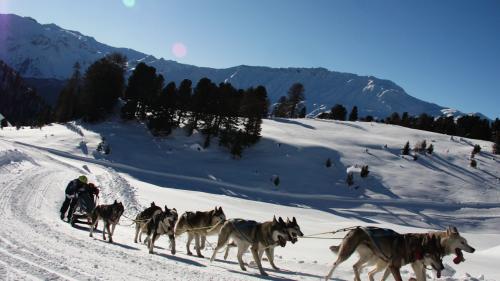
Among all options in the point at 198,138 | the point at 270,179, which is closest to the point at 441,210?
the point at 270,179

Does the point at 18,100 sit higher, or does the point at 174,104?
the point at 174,104

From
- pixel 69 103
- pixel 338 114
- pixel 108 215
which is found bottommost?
pixel 69 103

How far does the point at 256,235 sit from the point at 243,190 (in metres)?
35.0

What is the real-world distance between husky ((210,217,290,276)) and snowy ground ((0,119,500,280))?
533 mm

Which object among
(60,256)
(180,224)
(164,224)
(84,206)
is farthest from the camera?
(84,206)

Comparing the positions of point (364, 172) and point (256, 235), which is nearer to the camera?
point (256, 235)

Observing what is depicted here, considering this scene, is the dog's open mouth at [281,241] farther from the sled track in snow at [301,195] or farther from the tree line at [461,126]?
the tree line at [461,126]

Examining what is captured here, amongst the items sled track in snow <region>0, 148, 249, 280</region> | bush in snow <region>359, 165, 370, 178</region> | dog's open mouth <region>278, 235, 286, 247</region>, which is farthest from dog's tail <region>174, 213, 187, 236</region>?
bush in snow <region>359, 165, 370, 178</region>

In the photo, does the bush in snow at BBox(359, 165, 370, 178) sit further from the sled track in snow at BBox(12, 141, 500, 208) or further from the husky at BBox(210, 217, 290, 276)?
the husky at BBox(210, 217, 290, 276)

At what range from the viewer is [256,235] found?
33.6 ft

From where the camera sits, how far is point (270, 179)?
49.1 metres

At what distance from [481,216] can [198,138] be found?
108 ft

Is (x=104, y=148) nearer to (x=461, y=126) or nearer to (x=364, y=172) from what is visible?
(x=364, y=172)

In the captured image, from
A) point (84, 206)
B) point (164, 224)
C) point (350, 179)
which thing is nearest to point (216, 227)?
point (164, 224)
